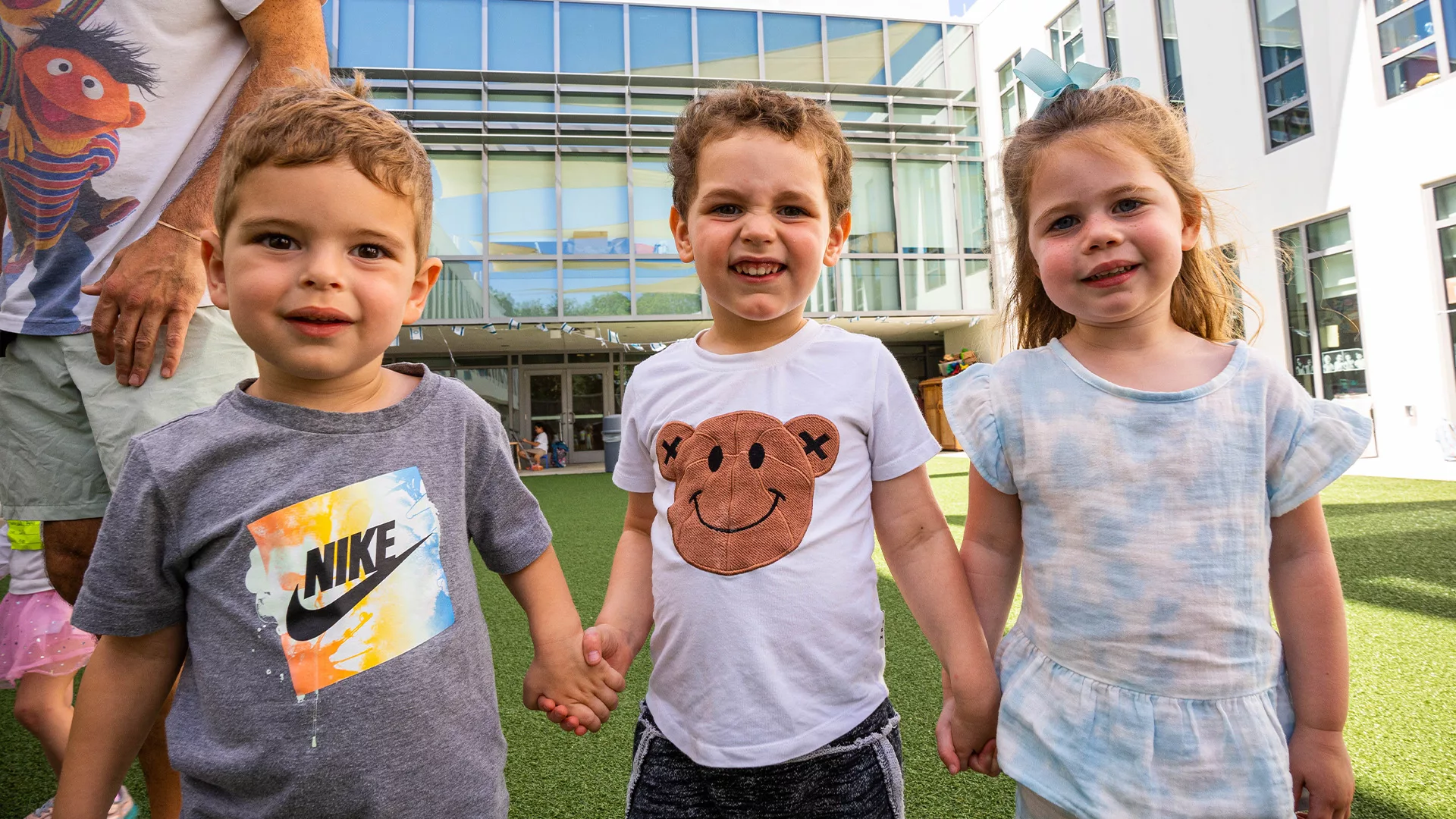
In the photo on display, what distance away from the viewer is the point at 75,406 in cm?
140

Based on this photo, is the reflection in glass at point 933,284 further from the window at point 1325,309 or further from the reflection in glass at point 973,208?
the window at point 1325,309

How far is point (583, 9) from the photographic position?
45.4 ft

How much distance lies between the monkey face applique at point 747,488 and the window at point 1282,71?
10.5 m

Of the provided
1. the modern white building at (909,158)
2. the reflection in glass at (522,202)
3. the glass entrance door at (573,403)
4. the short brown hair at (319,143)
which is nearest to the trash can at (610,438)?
the modern white building at (909,158)

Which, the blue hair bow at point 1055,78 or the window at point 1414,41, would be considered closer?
the blue hair bow at point 1055,78

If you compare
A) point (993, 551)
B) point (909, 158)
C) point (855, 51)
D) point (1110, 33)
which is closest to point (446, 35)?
point (855, 51)

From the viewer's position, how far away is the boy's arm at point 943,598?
1.04m

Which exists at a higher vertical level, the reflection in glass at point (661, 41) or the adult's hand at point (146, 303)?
the reflection in glass at point (661, 41)

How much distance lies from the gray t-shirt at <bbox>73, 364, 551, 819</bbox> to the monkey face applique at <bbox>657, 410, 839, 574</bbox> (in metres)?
0.36

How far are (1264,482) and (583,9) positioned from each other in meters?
15.4

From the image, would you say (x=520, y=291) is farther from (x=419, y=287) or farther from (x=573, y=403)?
(x=419, y=287)

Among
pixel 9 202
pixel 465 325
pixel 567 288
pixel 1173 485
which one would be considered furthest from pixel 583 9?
pixel 1173 485

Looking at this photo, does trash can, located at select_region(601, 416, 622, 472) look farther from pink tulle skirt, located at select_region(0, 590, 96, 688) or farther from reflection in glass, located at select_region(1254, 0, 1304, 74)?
pink tulle skirt, located at select_region(0, 590, 96, 688)

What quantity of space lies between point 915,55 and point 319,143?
16106 mm
